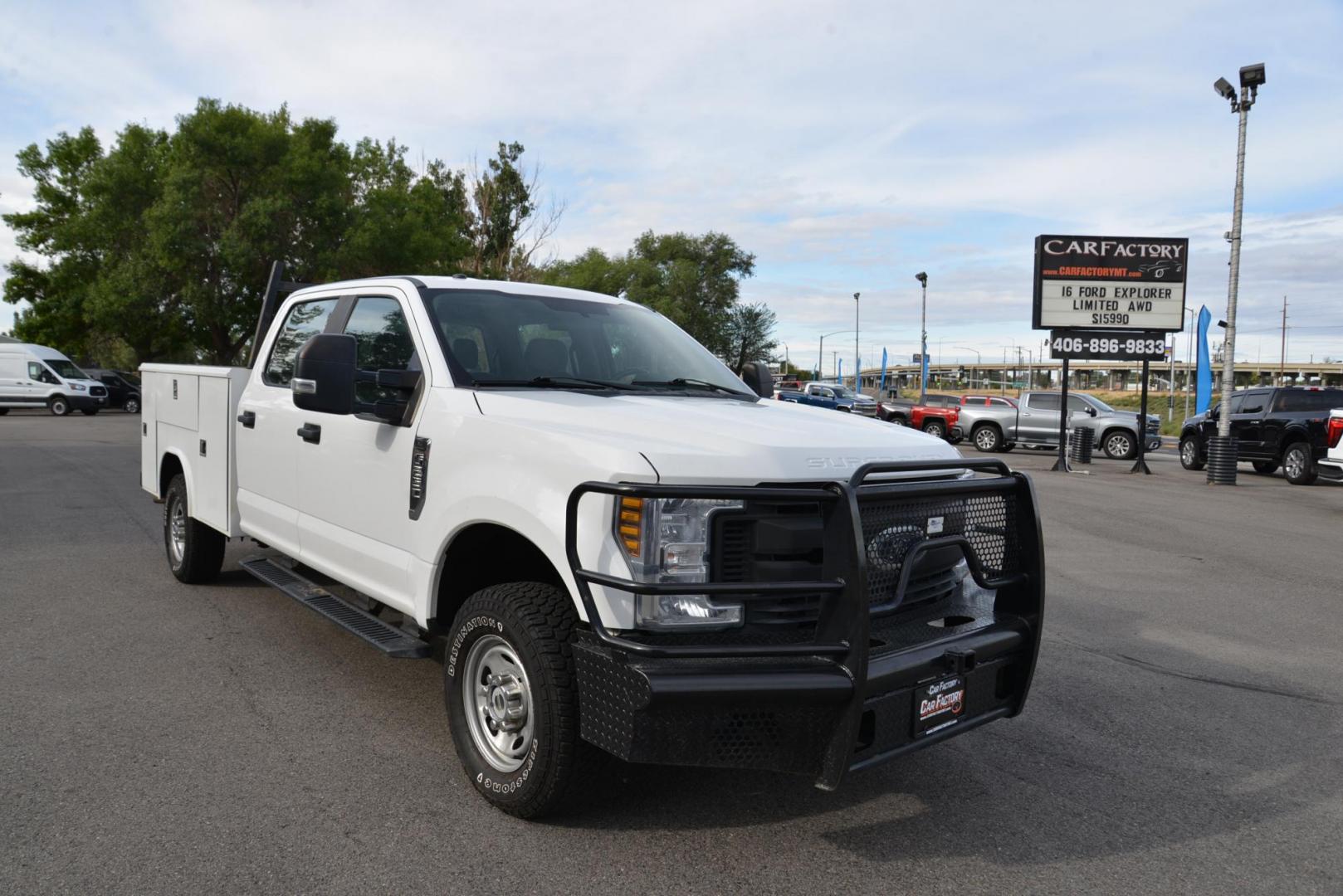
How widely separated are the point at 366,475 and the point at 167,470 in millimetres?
3679

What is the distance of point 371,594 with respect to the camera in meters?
4.54

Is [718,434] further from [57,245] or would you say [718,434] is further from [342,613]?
[57,245]

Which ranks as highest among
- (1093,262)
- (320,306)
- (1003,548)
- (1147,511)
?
(1093,262)

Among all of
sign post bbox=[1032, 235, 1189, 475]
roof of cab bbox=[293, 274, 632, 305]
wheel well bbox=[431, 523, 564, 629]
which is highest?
sign post bbox=[1032, 235, 1189, 475]

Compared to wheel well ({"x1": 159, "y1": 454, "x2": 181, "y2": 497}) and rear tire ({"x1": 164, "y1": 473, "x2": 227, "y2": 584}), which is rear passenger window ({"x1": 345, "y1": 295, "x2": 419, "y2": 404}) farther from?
wheel well ({"x1": 159, "y1": 454, "x2": 181, "y2": 497})

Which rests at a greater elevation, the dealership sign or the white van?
the dealership sign

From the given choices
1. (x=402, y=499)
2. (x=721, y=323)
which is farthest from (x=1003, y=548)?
(x=721, y=323)

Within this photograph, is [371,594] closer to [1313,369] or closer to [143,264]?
[143,264]

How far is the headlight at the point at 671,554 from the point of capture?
A: 312 cm

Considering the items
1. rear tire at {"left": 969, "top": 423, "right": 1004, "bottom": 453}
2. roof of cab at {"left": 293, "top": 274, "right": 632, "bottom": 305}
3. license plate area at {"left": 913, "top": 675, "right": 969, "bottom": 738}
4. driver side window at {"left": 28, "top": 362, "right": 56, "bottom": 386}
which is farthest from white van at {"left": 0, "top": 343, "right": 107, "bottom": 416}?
license plate area at {"left": 913, "top": 675, "right": 969, "bottom": 738}

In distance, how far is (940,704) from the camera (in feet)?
11.1

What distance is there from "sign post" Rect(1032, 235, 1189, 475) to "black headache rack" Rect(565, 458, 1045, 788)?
65.1 feet

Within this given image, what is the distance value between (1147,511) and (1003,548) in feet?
36.2

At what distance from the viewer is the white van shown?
117 feet
